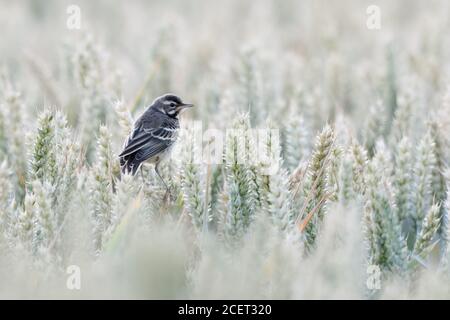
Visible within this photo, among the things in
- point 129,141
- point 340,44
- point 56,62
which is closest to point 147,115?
point 129,141

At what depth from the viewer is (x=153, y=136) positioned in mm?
3928

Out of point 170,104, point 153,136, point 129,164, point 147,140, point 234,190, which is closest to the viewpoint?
point 234,190

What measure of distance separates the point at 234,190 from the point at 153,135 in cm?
132

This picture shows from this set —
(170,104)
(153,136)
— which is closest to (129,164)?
(153,136)

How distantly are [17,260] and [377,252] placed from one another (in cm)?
113

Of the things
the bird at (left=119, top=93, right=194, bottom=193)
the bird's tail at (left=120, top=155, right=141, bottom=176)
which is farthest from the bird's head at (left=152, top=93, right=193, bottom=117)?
the bird's tail at (left=120, top=155, right=141, bottom=176)

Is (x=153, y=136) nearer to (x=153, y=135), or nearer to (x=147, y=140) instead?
(x=153, y=135)

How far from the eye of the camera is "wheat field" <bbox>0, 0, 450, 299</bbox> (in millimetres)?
1987

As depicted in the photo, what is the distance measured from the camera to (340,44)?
5.96m

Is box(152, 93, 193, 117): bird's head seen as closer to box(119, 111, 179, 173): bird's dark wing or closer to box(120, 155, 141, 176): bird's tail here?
box(119, 111, 179, 173): bird's dark wing

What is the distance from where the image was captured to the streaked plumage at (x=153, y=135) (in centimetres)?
354

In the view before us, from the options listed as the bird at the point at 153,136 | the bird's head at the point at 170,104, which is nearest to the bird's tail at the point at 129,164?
the bird at the point at 153,136

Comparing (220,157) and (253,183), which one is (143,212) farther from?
(220,157)

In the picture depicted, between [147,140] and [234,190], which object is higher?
[147,140]
